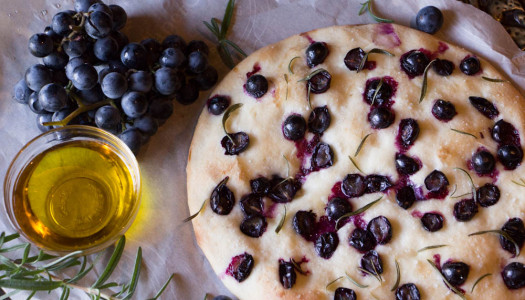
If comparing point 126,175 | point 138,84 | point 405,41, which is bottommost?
point 126,175

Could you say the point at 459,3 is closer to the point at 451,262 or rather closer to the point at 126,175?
the point at 451,262

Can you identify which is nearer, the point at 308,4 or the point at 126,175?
the point at 126,175

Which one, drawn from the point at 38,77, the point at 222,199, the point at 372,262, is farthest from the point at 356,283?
the point at 38,77

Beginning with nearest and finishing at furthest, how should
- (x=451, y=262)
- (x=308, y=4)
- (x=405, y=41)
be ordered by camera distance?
(x=451, y=262) → (x=405, y=41) → (x=308, y=4)

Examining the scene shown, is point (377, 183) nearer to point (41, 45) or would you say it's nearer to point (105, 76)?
point (105, 76)

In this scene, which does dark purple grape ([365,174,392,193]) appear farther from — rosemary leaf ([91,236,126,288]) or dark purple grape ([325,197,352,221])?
rosemary leaf ([91,236,126,288])

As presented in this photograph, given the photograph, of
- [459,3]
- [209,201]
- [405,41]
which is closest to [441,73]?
[405,41]

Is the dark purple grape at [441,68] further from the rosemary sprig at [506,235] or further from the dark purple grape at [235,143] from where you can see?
the dark purple grape at [235,143]
